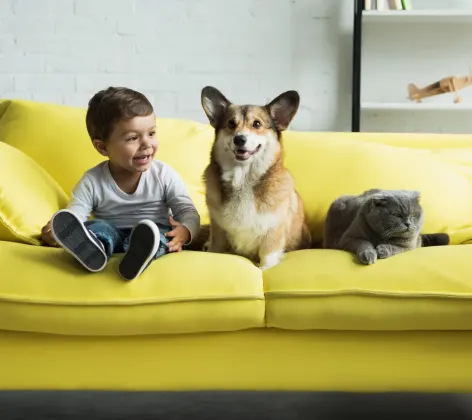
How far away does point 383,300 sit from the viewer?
4.55ft

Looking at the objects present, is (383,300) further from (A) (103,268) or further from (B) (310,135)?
(B) (310,135)

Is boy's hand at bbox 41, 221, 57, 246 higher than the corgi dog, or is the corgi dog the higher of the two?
the corgi dog

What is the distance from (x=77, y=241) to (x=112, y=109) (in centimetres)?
47

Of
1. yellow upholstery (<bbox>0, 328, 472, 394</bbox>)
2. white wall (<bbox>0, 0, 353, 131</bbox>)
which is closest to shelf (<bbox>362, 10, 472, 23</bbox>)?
white wall (<bbox>0, 0, 353, 131</bbox>)

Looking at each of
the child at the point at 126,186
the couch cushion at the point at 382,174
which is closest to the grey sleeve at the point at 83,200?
the child at the point at 126,186

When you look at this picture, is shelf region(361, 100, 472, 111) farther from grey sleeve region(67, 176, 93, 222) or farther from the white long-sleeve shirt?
grey sleeve region(67, 176, 93, 222)

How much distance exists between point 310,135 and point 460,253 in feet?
2.74

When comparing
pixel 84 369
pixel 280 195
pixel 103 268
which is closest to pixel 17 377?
pixel 84 369

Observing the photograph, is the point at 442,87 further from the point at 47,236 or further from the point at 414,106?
the point at 47,236

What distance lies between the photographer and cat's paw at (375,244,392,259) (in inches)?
59.9

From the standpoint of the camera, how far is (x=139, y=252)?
138 cm

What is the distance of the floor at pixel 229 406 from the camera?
1806 millimetres

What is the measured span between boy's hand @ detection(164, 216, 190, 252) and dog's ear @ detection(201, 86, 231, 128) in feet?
0.99

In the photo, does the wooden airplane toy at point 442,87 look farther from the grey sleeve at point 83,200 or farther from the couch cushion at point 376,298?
the grey sleeve at point 83,200
